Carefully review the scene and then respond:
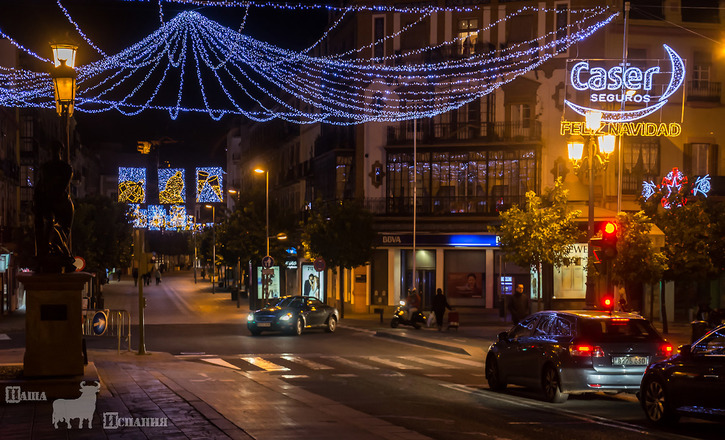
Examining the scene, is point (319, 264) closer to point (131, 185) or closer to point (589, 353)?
point (589, 353)

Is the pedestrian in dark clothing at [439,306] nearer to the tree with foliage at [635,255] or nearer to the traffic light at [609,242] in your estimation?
the tree with foliage at [635,255]

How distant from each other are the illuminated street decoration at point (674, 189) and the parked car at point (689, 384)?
2464 cm

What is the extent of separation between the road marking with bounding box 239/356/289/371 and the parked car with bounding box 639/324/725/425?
10.7 meters

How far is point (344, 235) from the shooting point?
45062mm

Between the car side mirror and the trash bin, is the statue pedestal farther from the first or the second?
the trash bin

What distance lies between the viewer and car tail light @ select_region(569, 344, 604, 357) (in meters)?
14.8

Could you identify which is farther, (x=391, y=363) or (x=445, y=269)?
(x=445, y=269)

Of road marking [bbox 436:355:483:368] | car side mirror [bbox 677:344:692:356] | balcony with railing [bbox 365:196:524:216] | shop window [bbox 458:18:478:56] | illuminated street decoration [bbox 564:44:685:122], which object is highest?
shop window [bbox 458:18:478:56]

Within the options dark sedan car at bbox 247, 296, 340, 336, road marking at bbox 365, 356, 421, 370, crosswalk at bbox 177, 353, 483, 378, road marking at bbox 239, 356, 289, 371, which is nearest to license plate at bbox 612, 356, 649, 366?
crosswalk at bbox 177, 353, 483, 378

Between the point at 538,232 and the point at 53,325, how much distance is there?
24205 millimetres

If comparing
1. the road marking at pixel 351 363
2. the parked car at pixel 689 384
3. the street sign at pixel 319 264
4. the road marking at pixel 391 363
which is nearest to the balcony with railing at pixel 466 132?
the street sign at pixel 319 264

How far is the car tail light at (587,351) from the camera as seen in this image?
14781 millimetres

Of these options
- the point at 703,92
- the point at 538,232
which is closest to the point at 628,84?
the point at 703,92

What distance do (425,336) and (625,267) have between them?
7.22 meters
